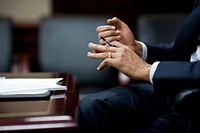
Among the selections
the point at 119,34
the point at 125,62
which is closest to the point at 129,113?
the point at 125,62

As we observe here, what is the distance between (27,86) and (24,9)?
2.35m

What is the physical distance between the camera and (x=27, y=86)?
91 centimetres

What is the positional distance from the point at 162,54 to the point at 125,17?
1.49 metres

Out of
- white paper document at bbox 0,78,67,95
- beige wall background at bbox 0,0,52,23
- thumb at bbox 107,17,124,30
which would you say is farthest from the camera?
beige wall background at bbox 0,0,52,23

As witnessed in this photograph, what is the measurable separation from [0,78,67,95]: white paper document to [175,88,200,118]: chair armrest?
0.24 m

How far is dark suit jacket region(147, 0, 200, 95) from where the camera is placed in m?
0.94

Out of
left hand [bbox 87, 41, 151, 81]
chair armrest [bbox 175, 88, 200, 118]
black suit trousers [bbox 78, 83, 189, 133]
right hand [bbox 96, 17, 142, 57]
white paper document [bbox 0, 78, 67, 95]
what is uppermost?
right hand [bbox 96, 17, 142, 57]

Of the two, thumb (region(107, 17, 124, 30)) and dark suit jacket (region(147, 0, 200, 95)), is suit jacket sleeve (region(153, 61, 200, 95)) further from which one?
thumb (region(107, 17, 124, 30))

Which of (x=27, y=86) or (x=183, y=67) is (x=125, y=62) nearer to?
(x=183, y=67)

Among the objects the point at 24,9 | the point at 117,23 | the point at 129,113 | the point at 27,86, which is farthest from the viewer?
the point at 24,9

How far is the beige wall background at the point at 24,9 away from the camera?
3.16 m

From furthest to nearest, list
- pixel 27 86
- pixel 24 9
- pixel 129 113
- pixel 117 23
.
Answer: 1. pixel 24 9
2. pixel 117 23
3. pixel 129 113
4. pixel 27 86

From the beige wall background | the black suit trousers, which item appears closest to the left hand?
the black suit trousers

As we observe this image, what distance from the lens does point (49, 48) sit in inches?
77.2
